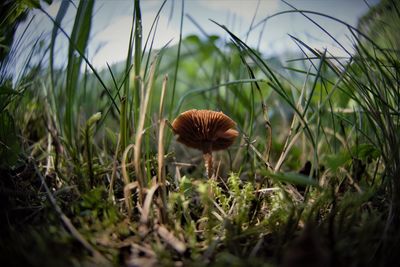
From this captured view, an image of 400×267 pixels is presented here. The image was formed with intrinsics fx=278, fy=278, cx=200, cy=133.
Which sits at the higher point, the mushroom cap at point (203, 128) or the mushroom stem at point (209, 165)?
the mushroom cap at point (203, 128)

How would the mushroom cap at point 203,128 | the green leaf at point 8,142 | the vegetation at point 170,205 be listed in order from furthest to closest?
the mushroom cap at point 203,128, the green leaf at point 8,142, the vegetation at point 170,205

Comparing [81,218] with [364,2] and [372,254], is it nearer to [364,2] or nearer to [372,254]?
[372,254]

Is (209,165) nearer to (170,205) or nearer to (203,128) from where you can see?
(203,128)

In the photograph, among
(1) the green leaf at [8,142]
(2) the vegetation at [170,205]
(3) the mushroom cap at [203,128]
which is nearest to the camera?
(2) the vegetation at [170,205]

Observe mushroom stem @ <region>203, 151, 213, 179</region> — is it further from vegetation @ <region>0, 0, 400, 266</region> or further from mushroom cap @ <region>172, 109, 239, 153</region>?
vegetation @ <region>0, 0, 400, 266</region>

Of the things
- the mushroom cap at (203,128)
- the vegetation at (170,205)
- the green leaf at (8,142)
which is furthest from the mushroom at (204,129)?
the green leaf at (8,142)

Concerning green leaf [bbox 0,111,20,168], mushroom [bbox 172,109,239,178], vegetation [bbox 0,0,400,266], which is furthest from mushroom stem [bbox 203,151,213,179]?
green leaf [bbox 0,111,20,168]

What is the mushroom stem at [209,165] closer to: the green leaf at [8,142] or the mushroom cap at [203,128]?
the mushroom cap at [203,128]

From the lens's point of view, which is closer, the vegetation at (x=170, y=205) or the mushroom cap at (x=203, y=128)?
the vegetation at (x=170, y=205)

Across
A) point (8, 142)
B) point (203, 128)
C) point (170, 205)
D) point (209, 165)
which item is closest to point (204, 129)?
point (203, 128)

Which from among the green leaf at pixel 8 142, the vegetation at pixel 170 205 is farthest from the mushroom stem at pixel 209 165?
the green leaf at pixel 8 142
